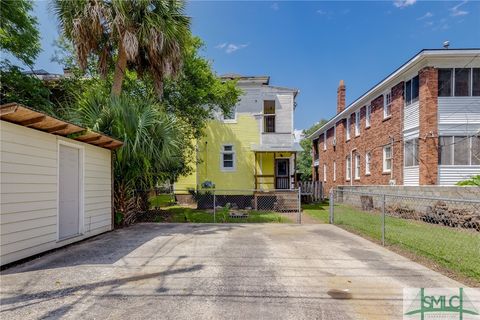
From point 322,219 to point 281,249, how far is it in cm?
519

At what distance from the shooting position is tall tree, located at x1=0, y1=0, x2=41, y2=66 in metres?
9.66

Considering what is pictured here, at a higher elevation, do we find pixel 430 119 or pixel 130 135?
pixel 430 119

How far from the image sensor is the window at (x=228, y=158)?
16.1 m

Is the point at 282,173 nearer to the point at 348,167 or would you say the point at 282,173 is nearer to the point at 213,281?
the point at 348,167

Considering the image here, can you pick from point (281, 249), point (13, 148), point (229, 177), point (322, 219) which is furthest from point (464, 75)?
point (13, 148)

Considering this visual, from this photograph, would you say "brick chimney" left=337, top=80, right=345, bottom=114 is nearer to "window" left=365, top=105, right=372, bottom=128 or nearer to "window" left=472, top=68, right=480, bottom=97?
"window" left=365, top=105, right=372, bottom=128

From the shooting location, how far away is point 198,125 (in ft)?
42.2

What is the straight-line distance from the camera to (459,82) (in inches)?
428

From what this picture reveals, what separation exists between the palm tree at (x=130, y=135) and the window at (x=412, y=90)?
10.7 metres

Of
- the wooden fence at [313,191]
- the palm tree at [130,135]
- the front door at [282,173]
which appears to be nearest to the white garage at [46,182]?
the palm tree at [130,135]

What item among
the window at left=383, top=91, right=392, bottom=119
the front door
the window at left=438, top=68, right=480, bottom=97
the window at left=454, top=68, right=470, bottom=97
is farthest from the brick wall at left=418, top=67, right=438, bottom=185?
the front door

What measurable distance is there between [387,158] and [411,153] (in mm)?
2220

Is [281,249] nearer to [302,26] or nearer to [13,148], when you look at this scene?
[13,148]

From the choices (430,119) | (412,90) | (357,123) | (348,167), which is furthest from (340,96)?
(430,119)
